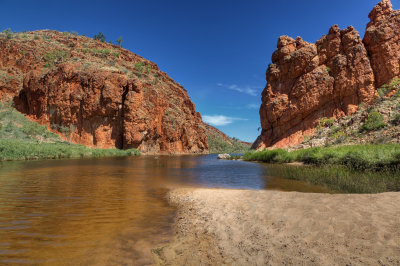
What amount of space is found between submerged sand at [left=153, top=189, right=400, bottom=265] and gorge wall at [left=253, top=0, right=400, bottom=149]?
113 ft

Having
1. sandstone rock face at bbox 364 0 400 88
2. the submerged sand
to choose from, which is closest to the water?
the submerged sand

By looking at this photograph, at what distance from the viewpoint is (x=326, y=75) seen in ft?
127

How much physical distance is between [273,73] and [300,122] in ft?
40.6

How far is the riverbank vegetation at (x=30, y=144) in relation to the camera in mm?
23969

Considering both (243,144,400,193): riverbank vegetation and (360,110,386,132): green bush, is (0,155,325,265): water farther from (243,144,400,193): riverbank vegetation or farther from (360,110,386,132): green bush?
(360,110,386,132): green bush

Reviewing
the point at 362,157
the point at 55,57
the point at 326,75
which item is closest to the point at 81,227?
the point at 362,157

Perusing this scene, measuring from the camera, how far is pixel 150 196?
26.0 ft

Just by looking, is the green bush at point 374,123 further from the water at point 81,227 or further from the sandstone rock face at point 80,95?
the sandstone rock face at point 80,95

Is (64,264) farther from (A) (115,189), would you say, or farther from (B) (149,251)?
(A) (115,189)

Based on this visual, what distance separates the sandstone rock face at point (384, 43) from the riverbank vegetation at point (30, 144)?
49.2m

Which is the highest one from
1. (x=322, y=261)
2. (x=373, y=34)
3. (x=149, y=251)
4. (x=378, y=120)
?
(x=373, y=34)

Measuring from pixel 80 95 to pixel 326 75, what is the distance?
173 ft

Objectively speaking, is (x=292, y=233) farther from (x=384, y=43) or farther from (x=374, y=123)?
(x=384, y=43)

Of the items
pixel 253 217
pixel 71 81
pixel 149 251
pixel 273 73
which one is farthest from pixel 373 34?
pixel 71 81
